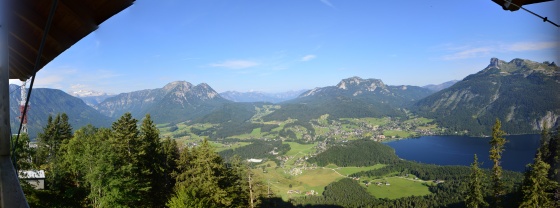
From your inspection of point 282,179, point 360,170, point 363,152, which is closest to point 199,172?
point 282,179

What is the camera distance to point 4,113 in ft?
6.14

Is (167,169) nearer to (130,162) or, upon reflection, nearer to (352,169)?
(130,162)

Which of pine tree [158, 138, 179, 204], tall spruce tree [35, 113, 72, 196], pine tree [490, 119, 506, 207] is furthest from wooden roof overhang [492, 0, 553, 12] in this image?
tall spruce tree [35, 113, 72, 196]

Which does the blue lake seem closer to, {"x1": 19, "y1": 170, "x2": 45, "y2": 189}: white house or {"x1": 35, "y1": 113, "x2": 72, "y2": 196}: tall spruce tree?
{"x1": 35, "y1": 113, "x2": 72, "y2": 196}: tall spruce tree

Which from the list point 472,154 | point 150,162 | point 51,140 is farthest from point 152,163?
point 472,154

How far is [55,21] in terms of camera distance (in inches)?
71.4

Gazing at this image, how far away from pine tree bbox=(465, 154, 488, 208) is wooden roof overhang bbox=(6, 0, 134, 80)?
29.2 m

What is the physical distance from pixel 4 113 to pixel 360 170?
540ft

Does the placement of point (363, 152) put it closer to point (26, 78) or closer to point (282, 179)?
point (282, 179)

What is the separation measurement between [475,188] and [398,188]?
330ft

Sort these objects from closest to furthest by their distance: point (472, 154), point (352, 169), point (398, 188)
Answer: point (398, 188) < point (352, 169) < point (472, 154)

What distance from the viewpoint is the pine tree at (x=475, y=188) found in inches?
955

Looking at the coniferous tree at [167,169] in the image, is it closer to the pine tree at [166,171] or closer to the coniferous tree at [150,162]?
the pine tree at [166,171]

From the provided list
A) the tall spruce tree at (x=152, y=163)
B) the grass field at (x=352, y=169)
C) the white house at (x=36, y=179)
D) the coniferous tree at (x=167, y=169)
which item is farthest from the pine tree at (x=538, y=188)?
the grass field at (x=352, y=169)
